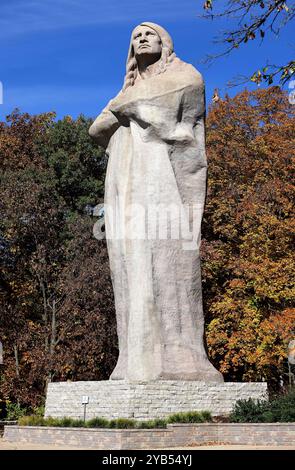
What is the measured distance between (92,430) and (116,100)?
280 inches

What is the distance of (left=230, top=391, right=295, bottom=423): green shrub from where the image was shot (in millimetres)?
15305

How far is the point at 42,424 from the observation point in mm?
16172

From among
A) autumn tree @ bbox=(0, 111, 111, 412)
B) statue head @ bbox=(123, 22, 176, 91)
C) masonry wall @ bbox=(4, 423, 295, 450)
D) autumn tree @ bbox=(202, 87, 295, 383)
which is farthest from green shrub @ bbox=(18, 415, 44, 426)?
autumn tree @ bbox=(202, 87, 295, 383)

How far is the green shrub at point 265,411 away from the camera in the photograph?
15305 mm

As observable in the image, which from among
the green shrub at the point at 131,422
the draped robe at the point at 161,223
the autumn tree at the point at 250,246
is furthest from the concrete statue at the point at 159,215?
the autumn tree at the point at 250,246

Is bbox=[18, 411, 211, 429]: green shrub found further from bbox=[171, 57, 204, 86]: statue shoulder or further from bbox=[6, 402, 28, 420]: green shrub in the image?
bbox=[6, 402, 28, 420]: green shrub

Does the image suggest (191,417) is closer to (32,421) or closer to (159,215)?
(32,421)

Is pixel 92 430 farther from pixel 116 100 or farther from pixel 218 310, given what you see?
pixel 218 310

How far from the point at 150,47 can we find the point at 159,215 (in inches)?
145

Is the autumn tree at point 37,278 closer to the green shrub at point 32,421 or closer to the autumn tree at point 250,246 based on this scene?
the autumn tree at point 250,246

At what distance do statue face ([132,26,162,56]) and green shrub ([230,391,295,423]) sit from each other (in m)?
7.55

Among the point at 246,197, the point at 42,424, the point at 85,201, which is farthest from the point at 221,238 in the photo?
the point at 42,424

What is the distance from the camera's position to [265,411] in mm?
15648

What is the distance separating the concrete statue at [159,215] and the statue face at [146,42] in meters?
0.02
